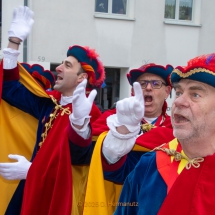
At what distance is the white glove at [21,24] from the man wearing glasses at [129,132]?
112 centimetres

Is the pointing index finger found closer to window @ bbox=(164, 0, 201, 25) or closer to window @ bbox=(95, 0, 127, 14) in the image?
window @ bbox=(95, 0, 127, 14)

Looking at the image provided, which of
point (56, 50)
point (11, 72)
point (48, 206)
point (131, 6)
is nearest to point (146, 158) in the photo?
point (48, 206)

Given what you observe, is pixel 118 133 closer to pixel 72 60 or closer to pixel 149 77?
pixel 149 77

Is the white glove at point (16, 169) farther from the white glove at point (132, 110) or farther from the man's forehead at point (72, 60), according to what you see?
the white glove at point (132, 110)

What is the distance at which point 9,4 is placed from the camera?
927 centimetres

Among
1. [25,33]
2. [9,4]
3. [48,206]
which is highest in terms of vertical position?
[9,4]

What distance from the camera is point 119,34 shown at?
33.1 ft

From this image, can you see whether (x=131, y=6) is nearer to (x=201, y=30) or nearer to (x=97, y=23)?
(x=97, y=23)

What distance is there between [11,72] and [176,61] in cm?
759

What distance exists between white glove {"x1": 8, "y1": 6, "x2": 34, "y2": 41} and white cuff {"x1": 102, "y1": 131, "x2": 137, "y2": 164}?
5.47 ft

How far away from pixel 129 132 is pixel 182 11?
9.37 meters

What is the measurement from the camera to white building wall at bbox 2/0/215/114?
31.0 feet

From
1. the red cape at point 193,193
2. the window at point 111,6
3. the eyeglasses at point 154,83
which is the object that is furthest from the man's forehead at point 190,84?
the window at point 111,6

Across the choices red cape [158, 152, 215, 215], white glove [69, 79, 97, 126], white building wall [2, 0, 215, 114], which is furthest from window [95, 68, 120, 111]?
red cape [158, 152, 215, 215]
